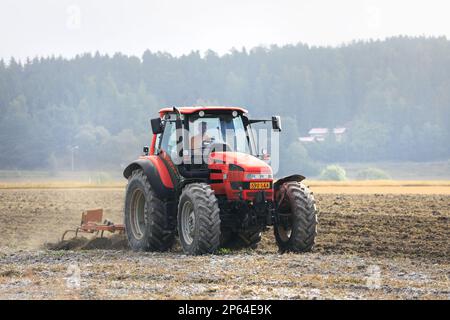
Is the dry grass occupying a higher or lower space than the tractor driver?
lower

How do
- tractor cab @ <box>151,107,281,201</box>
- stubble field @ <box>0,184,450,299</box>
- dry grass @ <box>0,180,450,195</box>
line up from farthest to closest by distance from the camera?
dry grass @ <box>0,180,450,195</box> → tractor cab @ <box>151,107,281,201</box> → stubble field @ <box>0,184,450,299</box>

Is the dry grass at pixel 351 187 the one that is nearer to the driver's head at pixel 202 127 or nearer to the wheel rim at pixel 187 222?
the driver's head at pixel 202 127

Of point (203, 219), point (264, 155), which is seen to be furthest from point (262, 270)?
point (264, 155)

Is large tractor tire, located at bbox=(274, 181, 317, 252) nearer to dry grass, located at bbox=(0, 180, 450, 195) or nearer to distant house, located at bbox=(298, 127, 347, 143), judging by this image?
dry grass, located at bbox=(0, 180, 450, 195)

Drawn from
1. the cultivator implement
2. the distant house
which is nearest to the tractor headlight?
the cultivator implement

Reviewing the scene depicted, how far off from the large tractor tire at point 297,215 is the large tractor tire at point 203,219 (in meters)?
1.43

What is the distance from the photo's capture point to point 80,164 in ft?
283

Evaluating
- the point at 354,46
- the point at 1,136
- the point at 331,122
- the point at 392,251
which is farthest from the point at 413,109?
the point at 392,251

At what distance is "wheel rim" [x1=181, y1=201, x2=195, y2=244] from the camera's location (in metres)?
14.1

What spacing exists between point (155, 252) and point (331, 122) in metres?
137

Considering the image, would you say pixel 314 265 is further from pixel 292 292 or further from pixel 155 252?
pixel 155 252

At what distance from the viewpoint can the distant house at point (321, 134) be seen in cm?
13125

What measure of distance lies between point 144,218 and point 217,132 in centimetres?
225

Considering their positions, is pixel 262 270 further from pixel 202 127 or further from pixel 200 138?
pixel 202 127
